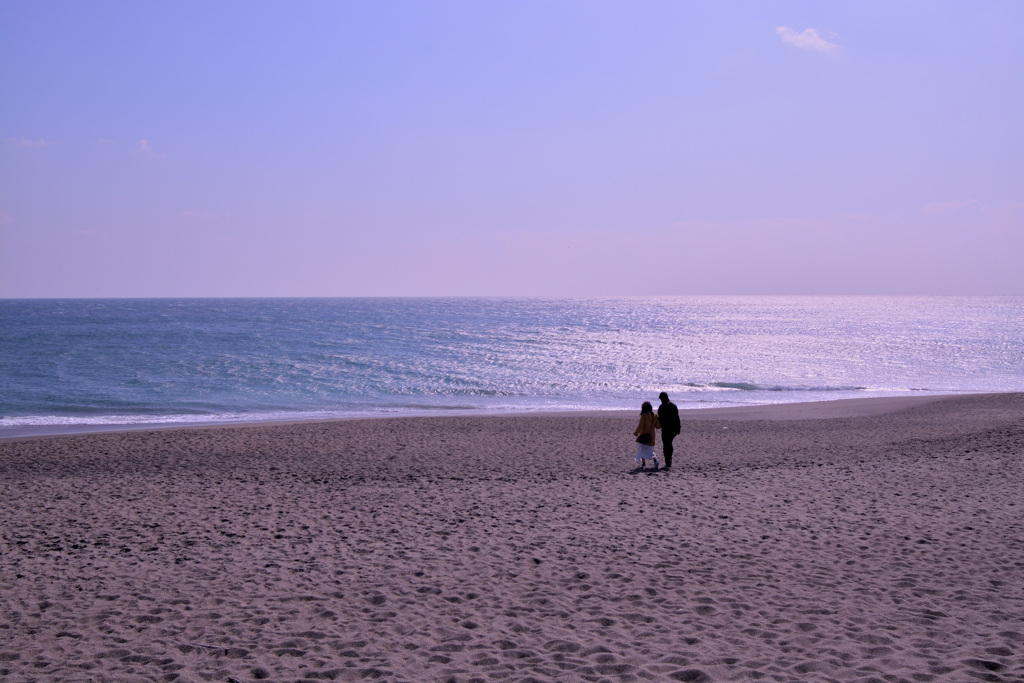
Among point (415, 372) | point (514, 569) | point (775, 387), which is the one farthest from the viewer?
point (415, 372)

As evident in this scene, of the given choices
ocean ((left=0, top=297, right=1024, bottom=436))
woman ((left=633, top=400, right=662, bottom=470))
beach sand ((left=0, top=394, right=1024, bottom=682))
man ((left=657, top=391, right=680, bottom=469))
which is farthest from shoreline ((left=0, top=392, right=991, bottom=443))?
woman ((left=633, top=400, right=662, bottom=470))

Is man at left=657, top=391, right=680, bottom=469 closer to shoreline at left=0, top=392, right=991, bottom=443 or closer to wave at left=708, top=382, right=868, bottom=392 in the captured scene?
shoreline at left=0, top=392, right=991, bottom=443

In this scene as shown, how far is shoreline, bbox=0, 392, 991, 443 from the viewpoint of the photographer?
68.5 ft

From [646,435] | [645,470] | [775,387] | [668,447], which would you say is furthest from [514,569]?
[775,387]

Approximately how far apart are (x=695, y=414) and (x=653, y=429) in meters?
11.1

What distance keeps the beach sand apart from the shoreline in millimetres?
6649

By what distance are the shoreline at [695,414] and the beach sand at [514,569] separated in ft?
21.8

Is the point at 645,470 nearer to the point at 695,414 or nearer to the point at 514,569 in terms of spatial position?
the point at 514,569

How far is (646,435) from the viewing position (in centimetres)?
1370

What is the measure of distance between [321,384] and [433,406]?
8.12 metres

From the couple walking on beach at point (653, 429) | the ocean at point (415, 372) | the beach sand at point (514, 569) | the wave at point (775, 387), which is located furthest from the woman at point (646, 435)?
the wave at point (775, 387)

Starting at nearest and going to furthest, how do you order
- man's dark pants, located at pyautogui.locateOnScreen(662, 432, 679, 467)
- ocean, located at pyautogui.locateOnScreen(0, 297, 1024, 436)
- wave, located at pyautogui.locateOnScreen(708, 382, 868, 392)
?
man's dark pants, located at pyautogui.locateOnScreen(662, 432, 679, 467) → ocean, located at pyautogui.locateOnScreen(0, 297, 1024, 436) → wave, located at pyautogui.locateOnScreen(708, 382, 868, 392)

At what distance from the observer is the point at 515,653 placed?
566cm

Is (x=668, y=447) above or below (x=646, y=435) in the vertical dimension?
below
